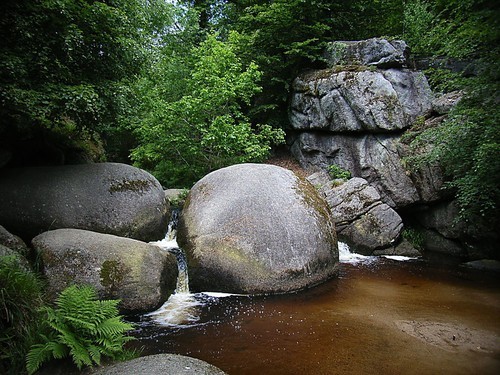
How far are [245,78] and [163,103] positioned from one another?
9.86 ft

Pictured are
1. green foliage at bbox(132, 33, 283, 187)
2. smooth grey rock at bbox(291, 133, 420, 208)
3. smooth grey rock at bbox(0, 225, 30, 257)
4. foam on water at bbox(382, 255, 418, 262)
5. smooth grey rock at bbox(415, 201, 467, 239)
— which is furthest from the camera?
smooth grey rock at bbox(291, 133, 420, 208)

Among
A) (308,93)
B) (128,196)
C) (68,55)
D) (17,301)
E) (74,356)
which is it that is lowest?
(74,356)

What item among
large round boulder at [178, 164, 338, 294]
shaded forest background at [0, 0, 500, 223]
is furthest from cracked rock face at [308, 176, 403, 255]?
large round boulder at [178, 164, 338, 294]

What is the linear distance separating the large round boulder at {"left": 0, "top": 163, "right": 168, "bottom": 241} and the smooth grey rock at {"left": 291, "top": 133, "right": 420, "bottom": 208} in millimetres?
7518

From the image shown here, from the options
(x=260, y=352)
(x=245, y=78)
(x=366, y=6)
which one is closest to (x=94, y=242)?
(x=260, y=352)

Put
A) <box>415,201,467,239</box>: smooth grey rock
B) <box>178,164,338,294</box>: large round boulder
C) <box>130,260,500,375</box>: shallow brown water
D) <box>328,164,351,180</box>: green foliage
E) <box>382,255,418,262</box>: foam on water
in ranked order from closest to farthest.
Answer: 1. <box>130,260,500,375</box>: shallow brown water
2. <box>178,164,338,294</box>: large round boulder
3. <box>382,255,418,262</box>: foam on water
4. <box>415,201,467,239</box>: smooth grey rock
5. <box>328,164,351,180</box>: green foliage

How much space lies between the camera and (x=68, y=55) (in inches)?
231

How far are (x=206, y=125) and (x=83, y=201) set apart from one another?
560 cm

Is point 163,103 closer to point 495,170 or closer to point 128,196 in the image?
point 128,196

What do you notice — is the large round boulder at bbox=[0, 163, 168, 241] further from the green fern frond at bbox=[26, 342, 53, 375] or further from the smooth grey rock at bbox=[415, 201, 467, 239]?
the smooth grey rock at bbox=[415, 201, 467, 239]

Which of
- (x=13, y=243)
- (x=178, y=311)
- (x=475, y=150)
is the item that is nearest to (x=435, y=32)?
(x=475, y=150)

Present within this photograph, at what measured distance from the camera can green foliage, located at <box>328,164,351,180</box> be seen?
1233cm

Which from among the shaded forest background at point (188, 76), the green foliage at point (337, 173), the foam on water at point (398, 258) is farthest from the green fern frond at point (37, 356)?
the green foliage at point (337, 173)

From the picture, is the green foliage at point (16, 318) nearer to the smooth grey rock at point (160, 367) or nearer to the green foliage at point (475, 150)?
the smooth grey rock at point (160, 367)
